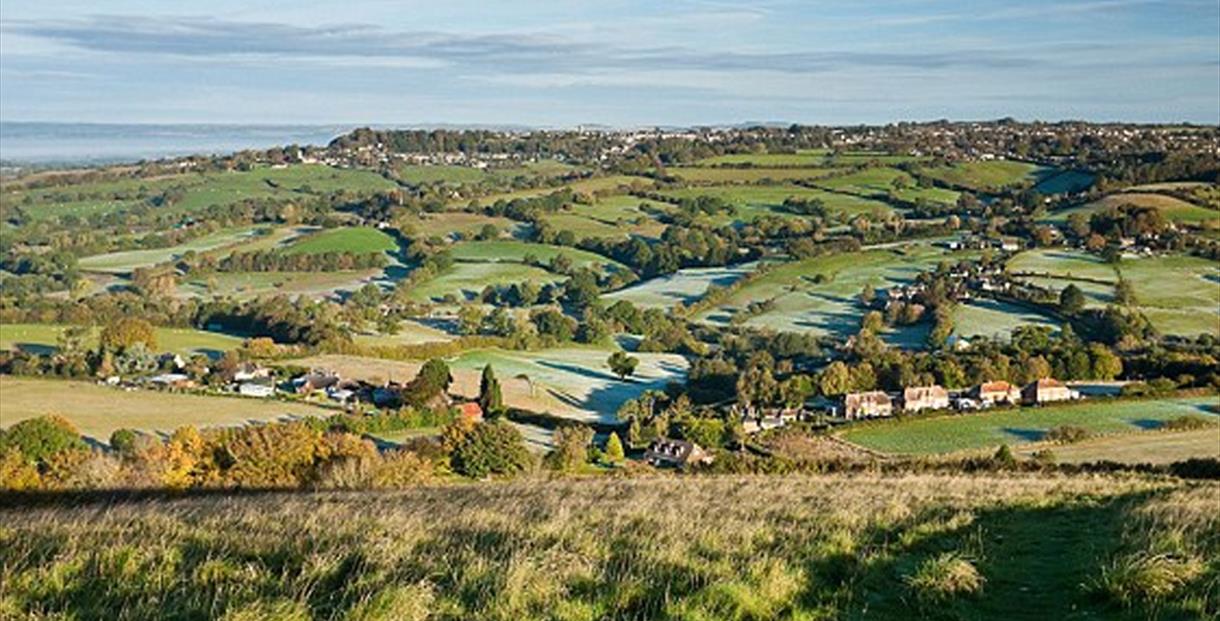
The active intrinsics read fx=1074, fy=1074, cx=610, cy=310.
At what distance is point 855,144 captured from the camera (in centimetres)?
15825

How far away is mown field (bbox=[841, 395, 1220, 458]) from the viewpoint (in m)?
39.7

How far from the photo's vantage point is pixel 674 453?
42250mm

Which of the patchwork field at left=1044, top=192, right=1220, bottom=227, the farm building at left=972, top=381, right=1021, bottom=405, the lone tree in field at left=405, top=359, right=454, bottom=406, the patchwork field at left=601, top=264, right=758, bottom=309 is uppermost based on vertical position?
the patchwork field at left=1044, top=192, right=1220, bottom=227

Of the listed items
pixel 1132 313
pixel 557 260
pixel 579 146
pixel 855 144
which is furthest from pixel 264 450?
pixel 579 146

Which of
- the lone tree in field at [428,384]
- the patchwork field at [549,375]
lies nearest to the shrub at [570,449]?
the patchwork field at [549,375]

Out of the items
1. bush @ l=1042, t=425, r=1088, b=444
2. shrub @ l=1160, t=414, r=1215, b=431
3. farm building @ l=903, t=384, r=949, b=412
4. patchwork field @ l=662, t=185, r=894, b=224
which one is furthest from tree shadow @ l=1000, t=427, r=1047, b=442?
patchwork field @ l=662, t=185, r=894, b=224

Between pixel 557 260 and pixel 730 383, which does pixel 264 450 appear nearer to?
pixel 730 383

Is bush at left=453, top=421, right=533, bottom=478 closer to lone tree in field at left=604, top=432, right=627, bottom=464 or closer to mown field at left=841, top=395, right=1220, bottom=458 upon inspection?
lone tree in field at left=604, top=432, right=627, bottom=464

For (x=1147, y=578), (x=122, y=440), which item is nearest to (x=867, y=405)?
(x=122, y=440)

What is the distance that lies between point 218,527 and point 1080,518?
9.74 m

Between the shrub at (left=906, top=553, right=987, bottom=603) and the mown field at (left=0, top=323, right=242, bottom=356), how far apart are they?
64050 mm

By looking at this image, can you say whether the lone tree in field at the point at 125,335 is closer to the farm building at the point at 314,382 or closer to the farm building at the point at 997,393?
the farm building at the point at 314,382

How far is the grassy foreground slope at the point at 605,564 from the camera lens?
6570 mm

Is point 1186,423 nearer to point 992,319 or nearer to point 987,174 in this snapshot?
point 992,319
